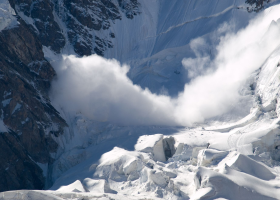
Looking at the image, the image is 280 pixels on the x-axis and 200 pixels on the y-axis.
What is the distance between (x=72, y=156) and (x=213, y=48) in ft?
72.0

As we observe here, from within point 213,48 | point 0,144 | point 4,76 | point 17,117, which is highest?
point 213,48

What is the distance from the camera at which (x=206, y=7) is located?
58062 millimetres

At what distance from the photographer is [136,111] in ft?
159

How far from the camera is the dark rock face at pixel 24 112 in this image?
41188 mm

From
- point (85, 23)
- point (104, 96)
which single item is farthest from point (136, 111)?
point (85, 23)

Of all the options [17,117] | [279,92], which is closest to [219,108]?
[279,92]

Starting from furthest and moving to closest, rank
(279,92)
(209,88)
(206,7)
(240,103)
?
(206,7), (209,88), (240,103), (279,92)

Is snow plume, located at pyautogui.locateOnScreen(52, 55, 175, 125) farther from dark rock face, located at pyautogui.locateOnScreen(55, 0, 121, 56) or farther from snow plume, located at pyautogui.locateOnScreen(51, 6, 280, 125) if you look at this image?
dark rock face, located at pyautogui.locateOnScreen(55, 0, 121, 56)

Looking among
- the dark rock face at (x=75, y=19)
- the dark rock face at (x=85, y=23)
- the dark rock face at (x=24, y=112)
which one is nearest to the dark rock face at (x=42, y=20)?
the dark rock face at (x=75, y=19)

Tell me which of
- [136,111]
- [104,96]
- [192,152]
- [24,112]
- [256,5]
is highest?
[256,5]

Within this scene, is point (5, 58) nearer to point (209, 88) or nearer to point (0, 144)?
point (0, 144)

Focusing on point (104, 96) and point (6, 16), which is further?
point (104, 96)

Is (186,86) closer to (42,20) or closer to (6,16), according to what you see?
(42,20)

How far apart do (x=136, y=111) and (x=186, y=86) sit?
23.3 feet
